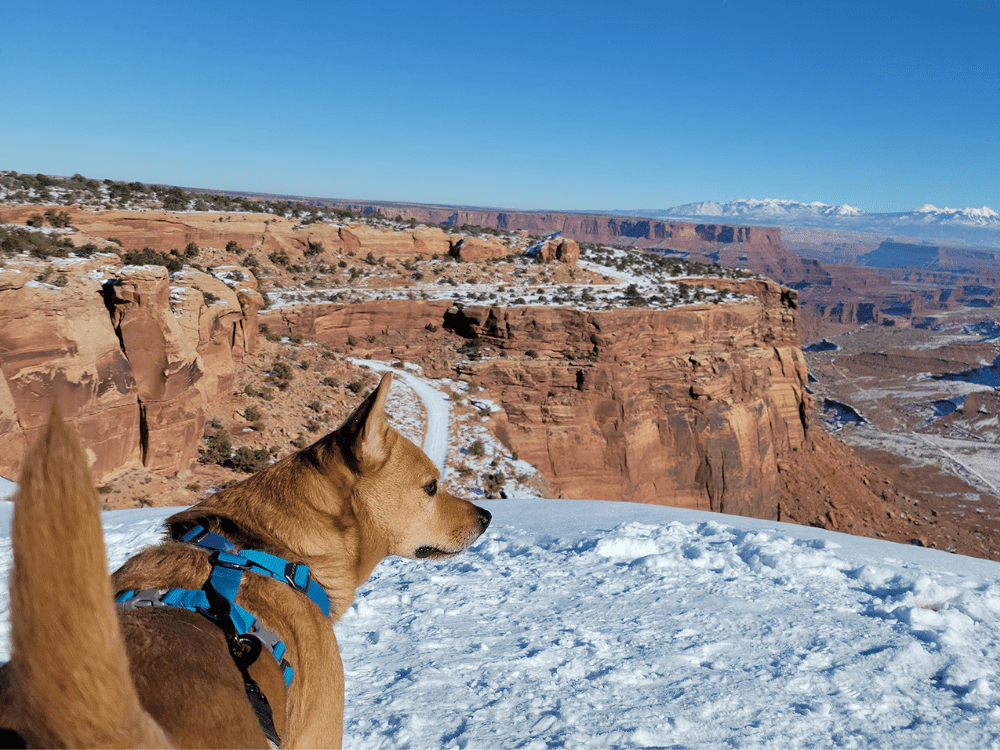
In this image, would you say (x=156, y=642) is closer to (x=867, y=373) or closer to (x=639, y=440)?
(x=639, y=440)

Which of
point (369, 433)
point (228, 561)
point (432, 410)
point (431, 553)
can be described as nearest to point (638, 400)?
point (432, 410)

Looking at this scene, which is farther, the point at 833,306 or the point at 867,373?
the point at 833,306

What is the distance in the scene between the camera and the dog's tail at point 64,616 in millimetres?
908

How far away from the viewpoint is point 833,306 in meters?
135

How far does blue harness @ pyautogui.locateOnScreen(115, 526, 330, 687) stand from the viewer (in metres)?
1.68

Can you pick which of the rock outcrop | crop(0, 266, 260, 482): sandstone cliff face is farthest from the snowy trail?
crop(0, 266, 260, 482): sandstone cliff face

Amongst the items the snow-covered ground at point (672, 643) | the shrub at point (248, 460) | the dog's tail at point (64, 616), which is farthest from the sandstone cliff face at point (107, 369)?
the dog's tail at point (64, 616)

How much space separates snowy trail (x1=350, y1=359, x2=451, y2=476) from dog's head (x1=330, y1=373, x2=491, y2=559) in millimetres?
14551

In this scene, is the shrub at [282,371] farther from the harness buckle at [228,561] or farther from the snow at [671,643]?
the harness buckle at [228,561]

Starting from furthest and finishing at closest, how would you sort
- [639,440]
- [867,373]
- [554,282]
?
1. [867,373]
2. [554,282]
3. [639,440]

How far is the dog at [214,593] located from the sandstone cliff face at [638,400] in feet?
69.1

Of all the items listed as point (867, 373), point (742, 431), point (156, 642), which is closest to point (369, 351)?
point (742, 431)

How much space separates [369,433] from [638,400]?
25096mm

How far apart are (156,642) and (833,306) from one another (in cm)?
15663
